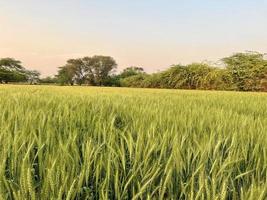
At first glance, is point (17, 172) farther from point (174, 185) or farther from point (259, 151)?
point (259, 151)

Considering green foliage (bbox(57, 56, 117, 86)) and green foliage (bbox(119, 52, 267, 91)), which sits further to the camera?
green foliage (bbox(57, 56, 117, 86))

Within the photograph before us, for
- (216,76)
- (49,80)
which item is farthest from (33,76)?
(216,76)

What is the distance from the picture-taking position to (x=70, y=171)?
32.3 inches

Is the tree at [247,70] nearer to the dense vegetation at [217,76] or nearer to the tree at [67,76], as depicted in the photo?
the dense vegetation at [217,76]

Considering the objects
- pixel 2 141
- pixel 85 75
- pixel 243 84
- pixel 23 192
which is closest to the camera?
pixel 23 192

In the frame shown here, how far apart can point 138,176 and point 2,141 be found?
462mm

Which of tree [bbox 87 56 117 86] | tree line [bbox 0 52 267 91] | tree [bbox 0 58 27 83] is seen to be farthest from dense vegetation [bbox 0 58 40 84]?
tree line [bbox 0 52 267 91]

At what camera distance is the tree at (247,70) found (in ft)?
47.4

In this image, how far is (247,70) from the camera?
14.6m

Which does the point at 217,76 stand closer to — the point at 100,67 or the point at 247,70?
the point at 247,70

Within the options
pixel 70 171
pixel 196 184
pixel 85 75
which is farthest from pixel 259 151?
pixel 85 75

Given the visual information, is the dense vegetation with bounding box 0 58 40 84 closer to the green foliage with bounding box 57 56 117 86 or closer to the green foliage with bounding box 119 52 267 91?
the green foliage with bounding box 57 56 117 86

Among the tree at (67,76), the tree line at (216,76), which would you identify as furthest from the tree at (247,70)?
the tree at (67,76)

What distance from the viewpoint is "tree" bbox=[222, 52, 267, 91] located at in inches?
569
